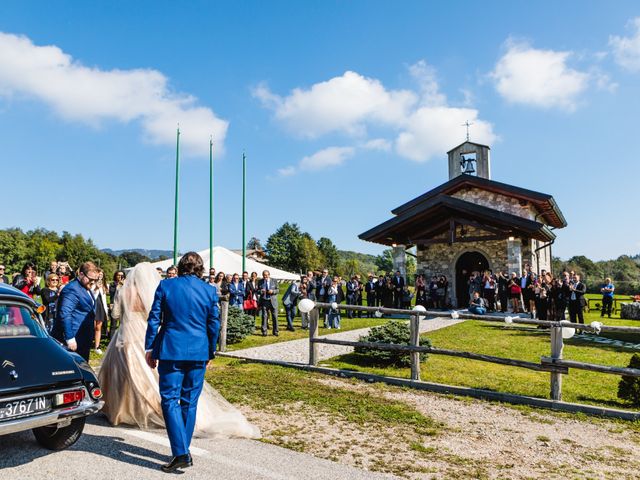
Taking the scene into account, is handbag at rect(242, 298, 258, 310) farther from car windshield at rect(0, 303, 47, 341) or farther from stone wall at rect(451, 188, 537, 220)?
→ stone wall at rect(451, 188, 537, 220)

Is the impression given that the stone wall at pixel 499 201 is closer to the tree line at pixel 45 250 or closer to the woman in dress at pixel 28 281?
the woman in dress at pixel 28 281

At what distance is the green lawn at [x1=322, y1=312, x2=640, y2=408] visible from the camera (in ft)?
26.7

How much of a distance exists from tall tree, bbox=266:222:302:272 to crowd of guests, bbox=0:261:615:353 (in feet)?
218

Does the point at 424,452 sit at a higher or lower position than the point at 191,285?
lower

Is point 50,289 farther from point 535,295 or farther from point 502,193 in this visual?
point 502,193

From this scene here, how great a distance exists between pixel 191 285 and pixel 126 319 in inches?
62.3

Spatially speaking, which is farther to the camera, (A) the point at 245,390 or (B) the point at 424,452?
(A) the point at 245,390

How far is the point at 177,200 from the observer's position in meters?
25.5

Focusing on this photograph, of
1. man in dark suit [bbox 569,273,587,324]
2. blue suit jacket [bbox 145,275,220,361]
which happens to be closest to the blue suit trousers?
A: blue suit jacket [bbox 145,275,220,361]

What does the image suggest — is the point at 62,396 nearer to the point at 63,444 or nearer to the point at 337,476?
the point at 63,444

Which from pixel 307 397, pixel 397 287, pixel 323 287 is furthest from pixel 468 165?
pixel 307 397

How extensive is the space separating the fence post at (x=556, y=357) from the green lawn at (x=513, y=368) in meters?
0.64

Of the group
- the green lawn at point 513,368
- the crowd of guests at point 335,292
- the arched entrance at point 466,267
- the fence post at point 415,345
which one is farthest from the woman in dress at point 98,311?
the arched entrance at point 466,267

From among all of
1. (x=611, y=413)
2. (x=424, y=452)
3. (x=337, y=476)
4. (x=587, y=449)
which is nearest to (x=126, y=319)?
(x=337, y=476)
